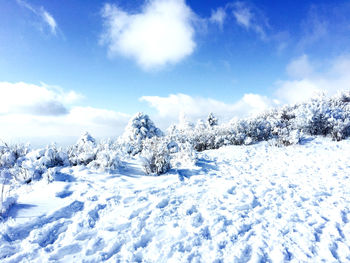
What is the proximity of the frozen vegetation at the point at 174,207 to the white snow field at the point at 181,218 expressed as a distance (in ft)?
0.06

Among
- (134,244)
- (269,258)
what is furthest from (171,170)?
(269,258)

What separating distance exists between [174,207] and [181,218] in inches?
16.4

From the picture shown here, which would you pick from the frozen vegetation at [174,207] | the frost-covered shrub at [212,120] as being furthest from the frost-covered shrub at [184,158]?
the frost-covered shrub at [212,120]

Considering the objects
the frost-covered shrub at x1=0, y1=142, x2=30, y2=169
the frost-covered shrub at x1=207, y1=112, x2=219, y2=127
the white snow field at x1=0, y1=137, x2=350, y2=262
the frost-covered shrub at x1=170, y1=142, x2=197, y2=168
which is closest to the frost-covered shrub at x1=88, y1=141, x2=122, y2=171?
the white snow field at x1=0, y1=137, x2=350, y2=262

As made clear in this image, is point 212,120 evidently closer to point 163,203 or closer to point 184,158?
point 184,158

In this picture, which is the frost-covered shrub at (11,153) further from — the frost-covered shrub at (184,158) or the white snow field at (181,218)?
the frost-covered shrub at (184,158)

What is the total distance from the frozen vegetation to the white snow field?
2 centimetres

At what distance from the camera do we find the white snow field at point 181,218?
292 cm

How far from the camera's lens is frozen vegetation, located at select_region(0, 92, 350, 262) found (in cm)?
296

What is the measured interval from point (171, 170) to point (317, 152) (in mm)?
6469

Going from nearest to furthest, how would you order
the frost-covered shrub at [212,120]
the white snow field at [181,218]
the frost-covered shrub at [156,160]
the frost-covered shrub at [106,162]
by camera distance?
the white snow field at [181,218]
the frost-covered shrub at [106,162]
the frost-covered shrub at [156,160]
the frost-covered shrub at [212,120]

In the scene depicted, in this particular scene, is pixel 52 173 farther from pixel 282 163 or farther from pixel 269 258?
pixel 282 163

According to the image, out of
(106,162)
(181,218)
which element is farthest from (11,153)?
(181,218)

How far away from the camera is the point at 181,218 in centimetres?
379
